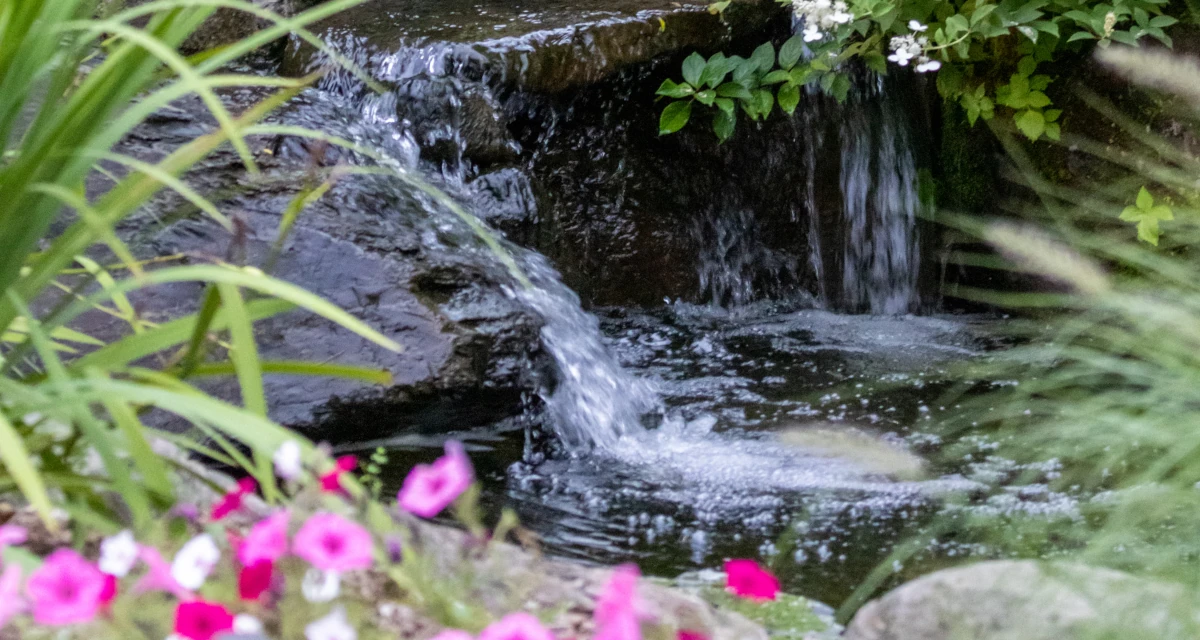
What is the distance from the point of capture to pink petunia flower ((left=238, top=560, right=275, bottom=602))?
2.71ft

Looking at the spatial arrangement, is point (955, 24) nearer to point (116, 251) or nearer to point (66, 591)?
point (116, 251)

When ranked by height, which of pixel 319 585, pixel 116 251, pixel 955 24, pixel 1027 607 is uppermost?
pixel 955 24

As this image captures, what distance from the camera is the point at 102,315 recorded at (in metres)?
2.32

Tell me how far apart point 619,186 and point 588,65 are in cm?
59

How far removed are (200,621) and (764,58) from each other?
134 inches

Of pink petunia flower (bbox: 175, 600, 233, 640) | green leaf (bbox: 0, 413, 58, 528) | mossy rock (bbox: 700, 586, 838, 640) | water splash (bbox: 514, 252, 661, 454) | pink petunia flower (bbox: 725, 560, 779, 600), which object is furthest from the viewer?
water splash (bbox: 514, 252, 661, 454)

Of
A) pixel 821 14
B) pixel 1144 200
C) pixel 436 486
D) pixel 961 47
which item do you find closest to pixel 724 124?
pixel 821 14

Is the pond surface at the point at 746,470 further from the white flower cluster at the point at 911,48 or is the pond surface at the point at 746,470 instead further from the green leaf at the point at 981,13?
the green leaf at the point at 981,13

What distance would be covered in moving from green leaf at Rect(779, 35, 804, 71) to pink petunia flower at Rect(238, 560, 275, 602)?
127 inches

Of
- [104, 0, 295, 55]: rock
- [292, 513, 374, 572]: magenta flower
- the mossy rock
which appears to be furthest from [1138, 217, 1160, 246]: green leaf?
[104, 0, 295, 55]: rock

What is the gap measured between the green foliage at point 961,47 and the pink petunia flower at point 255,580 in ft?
9.71

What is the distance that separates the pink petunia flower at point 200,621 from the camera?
2.46 feet

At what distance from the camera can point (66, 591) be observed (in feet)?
2.56

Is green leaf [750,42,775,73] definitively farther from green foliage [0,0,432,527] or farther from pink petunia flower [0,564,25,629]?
pink petunia flower [0,564,25,629]
